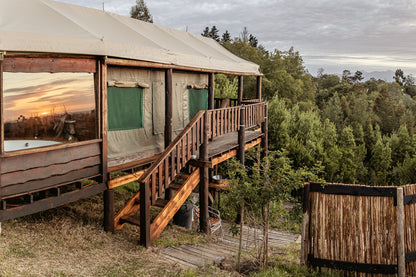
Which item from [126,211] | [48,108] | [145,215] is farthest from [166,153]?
[48,108]

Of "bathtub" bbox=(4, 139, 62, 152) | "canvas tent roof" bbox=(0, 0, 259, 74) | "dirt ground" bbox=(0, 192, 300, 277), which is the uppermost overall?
"canvas tent roof" bbox=(0, 0, 259, 74)

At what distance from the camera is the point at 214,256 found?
7180mm

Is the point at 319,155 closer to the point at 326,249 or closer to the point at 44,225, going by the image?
the point at 326,249

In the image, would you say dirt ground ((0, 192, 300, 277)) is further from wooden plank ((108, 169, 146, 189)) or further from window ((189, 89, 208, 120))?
window ((189, 89, 208, 120))

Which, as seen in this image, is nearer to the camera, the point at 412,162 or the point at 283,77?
the point at 412,162

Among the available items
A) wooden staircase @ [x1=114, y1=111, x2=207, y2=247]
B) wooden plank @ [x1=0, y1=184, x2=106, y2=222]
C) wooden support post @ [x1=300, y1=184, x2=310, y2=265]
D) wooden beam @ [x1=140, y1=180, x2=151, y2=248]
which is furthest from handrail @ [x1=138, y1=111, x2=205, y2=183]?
wooden support post @ [x1=300, y1=184, x2=310, y2=265]

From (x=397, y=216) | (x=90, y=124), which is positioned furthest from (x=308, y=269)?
(x=90, y=124)

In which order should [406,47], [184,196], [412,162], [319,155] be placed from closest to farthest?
[184,196]
[319,155]
[412,162]
[406,47]

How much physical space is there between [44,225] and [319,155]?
1728cm

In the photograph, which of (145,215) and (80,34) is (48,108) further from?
(145,215)

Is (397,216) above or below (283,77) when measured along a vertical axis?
below

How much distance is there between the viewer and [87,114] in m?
7.09

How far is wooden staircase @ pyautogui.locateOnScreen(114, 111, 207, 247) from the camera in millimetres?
7129

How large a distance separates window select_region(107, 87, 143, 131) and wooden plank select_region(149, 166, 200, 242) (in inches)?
77.0
